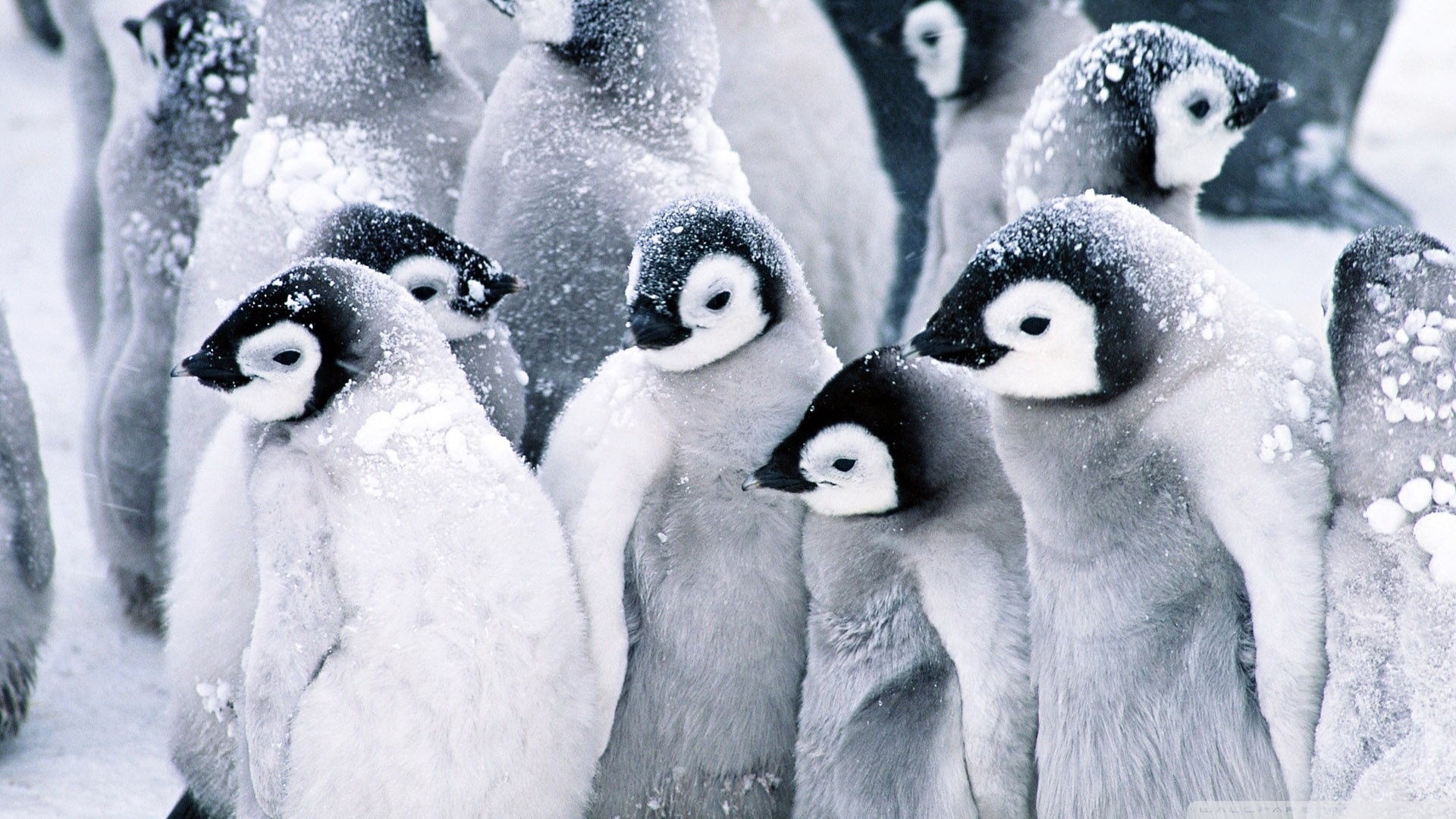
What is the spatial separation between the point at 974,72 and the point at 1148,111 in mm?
684

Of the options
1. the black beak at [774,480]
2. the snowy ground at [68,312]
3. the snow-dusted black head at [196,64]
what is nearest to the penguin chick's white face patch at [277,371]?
the black beak at [774,480]

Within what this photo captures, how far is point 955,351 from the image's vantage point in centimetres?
156

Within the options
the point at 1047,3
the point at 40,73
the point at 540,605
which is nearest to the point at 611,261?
the point at 540,605

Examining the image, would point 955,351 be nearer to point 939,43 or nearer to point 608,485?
point 608,485

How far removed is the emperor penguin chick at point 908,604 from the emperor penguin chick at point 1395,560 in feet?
1.12

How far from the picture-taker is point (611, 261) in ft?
7.15

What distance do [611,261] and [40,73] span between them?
4082mm

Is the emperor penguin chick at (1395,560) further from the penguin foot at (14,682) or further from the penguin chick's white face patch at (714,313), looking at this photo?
the penguin foot at (14,682)

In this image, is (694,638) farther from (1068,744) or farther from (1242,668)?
(1242,668)

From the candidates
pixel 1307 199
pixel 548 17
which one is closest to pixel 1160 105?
pixel 548 17

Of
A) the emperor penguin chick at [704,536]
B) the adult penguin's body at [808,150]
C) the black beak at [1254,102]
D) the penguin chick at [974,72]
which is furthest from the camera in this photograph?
the adult penguin's body at [808,150]

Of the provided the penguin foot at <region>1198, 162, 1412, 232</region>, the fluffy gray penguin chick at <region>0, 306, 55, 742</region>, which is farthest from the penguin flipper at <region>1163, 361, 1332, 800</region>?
the penguin foot at <region>1198, 162, 1412, 232</region>

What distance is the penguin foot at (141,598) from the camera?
258 centimetres

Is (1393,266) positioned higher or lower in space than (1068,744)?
higher
